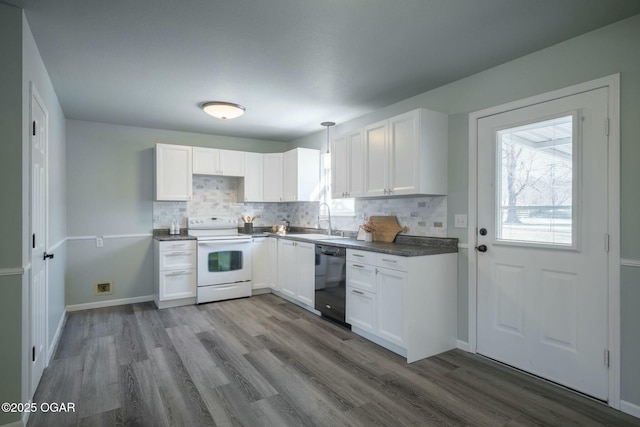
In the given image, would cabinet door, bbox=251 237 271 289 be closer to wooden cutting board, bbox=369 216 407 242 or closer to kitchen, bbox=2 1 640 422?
kitchen, bbox=2 1 640 422

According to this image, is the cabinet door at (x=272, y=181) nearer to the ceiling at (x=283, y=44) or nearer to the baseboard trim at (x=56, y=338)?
the ceiling at (x=283, y=44)

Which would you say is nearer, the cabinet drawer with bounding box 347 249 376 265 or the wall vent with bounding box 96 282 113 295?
the cabinet drawer with bounding box 347 249 376 265

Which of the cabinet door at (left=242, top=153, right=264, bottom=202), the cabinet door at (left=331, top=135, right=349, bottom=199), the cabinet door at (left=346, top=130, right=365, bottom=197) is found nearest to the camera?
the cabinet door at (left=346, top=130, right=365, bottom=197)

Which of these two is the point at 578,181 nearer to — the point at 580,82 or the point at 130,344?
the point at 580,82

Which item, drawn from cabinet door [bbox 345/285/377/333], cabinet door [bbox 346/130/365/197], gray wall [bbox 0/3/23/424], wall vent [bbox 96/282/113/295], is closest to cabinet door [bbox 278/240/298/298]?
cabinet door [bbox 345/285/377/333]

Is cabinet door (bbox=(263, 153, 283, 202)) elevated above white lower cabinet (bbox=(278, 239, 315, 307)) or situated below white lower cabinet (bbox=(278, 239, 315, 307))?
above

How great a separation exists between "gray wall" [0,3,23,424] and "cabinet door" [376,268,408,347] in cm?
250

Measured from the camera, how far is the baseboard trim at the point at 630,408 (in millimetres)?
2031

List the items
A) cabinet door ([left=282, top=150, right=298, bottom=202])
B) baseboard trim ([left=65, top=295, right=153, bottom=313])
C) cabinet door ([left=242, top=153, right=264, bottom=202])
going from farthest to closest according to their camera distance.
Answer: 1. cabinet door ([left=242, top=153, right=264, bottom=202])
2. cabinet door ([left=282, top=150, right=298, bottom=202])
3. baseboard trim ([left=65, top=295, right=153, bottom=313])

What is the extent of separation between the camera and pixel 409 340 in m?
2.76

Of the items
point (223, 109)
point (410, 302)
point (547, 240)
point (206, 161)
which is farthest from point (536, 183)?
point (206, 161)

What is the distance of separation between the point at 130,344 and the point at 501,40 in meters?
3.91

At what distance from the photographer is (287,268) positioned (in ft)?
14.9

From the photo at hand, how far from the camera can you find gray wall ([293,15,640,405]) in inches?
81.0
